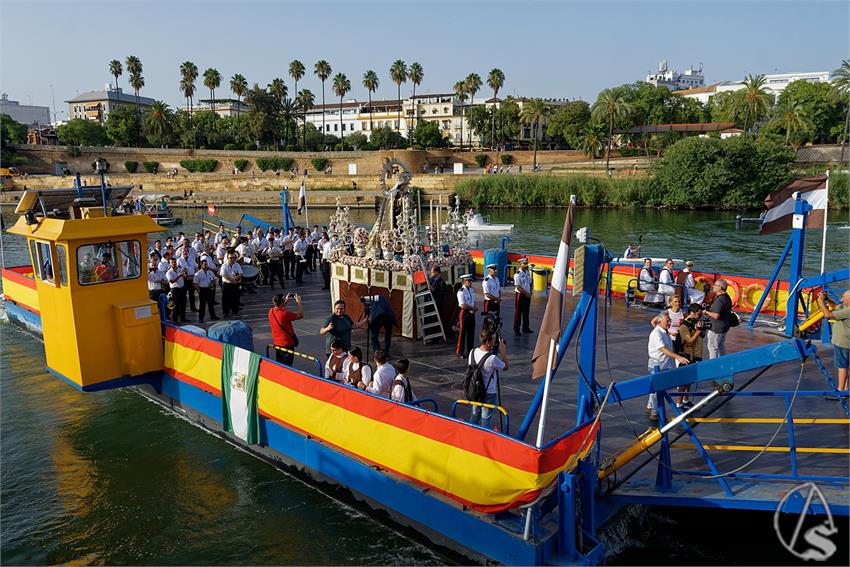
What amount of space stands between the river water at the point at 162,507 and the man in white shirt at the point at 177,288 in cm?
247

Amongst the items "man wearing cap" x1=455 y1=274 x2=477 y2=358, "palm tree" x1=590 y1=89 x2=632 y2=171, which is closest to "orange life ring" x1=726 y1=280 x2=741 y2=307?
"man wearing cap" x1=455 y1=274 x2=477 y2=358

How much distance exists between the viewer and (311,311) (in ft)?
58.3

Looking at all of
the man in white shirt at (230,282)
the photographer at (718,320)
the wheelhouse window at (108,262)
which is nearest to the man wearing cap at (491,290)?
the photographer at (718,320)

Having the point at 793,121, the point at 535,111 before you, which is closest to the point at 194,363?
the point at 793,121

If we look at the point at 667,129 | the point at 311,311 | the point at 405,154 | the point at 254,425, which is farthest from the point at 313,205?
the point at 254,425

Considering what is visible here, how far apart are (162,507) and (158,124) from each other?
92482 millimetres

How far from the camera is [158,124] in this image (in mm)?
92188

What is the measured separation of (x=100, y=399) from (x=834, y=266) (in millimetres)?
35778

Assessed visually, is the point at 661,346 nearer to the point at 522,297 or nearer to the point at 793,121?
the point at 522,297

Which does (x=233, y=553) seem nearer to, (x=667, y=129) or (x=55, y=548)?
(x=55, y=548)

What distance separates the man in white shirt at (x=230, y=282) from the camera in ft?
54.9

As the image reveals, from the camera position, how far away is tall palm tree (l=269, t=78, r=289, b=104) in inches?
3976

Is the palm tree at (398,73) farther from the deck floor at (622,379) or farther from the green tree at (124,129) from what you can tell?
the deck floor at (622,379)

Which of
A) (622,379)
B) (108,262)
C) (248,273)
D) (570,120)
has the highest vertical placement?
(570,120)
